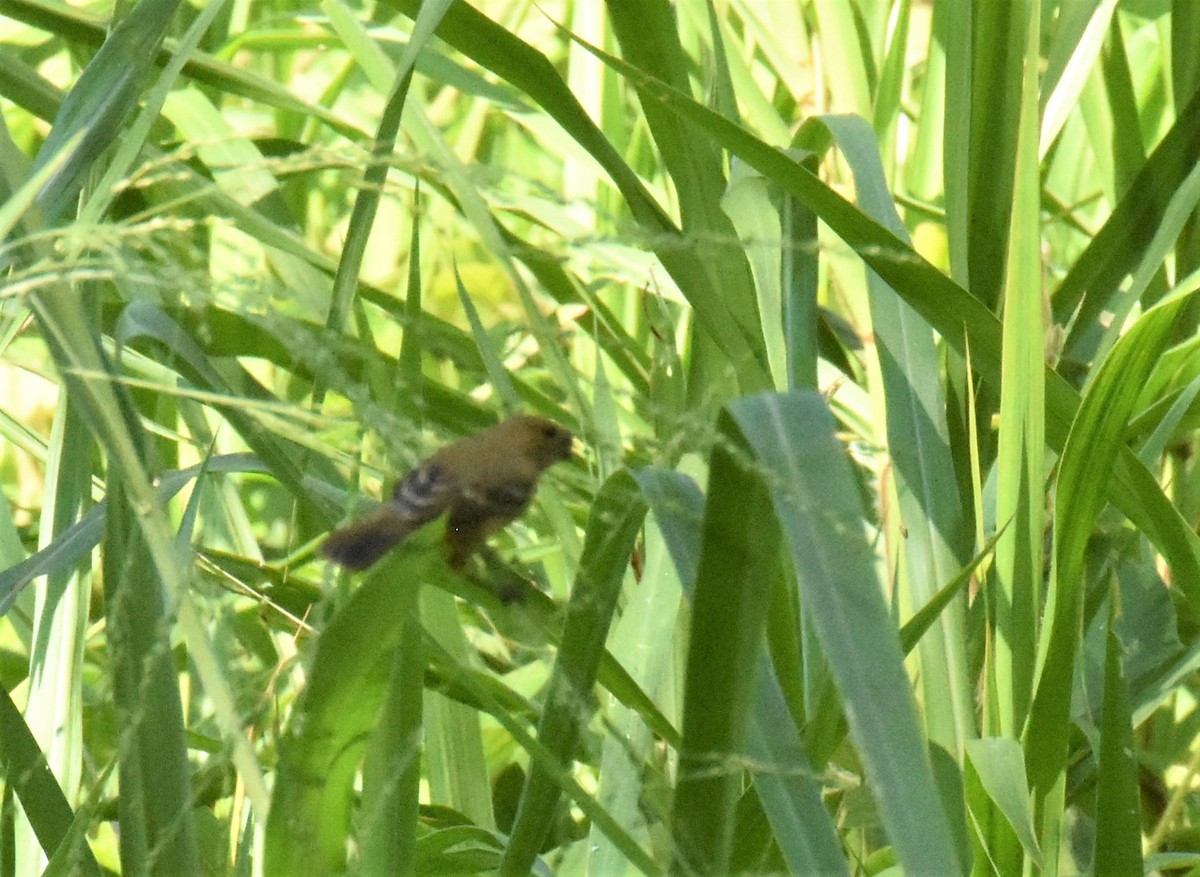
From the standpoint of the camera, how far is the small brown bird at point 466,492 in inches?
23.2

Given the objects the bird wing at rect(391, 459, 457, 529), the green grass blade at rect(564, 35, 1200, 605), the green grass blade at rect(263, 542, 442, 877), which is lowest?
the green grass blade at rect(263, 542, 442, 877)

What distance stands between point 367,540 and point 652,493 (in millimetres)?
Answer: 125

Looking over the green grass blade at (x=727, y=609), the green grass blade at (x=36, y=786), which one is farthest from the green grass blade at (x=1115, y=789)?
the green grass blade at (x=36, y=786)

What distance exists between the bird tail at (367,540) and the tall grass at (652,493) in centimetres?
4

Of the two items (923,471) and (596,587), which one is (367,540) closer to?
(596,587)

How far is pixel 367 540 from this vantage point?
597 mm

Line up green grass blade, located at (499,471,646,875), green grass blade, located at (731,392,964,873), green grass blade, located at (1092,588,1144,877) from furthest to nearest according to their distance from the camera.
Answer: green grass blade, located at (1092,588,1144,877) < green grass blade, located at (499,471,646,875) < green grass blade, located at (731,392,964,873)

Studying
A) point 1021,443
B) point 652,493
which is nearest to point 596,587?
point 652,493

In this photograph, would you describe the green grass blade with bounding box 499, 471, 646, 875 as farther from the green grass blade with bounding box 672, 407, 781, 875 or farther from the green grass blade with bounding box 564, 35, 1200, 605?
the green grass blade with bounding box 564, 35, 1200, 605

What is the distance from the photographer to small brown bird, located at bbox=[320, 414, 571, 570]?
0.59 metres

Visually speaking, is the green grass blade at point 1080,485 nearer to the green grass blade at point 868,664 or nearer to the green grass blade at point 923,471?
the green grass blade at point 923,471

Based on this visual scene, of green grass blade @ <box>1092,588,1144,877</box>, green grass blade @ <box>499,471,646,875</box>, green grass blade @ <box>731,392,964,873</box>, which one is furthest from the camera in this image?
green grass blade @ <box>1092,588,1144,877</box>

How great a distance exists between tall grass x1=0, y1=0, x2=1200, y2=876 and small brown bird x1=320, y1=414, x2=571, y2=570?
21 millimetres

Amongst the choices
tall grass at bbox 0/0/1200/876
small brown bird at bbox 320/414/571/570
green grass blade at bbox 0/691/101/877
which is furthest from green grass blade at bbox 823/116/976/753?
green grass blade at bbox 0/691/101/877
